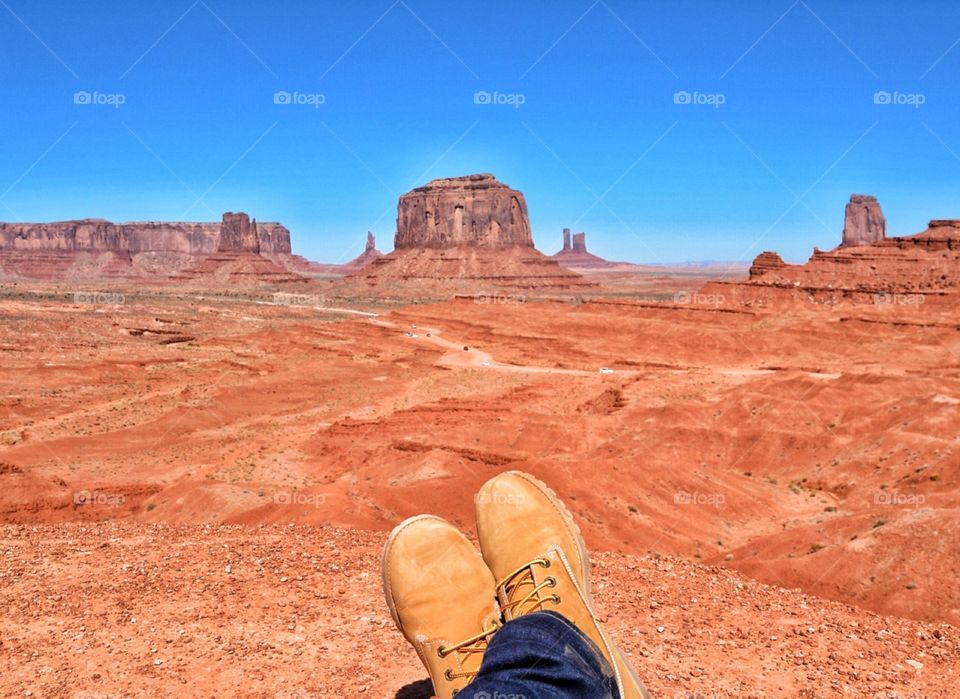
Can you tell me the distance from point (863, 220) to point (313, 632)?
619 feet

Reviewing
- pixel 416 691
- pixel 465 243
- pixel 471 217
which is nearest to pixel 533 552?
pixel 416 691

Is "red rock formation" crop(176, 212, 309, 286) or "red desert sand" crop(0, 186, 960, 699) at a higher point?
"red rock formation" crop(176, 212, 309, 286)

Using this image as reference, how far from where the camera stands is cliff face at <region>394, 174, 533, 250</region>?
138 metres

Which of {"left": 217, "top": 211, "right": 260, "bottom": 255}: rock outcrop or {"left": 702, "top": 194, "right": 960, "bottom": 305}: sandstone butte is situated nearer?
{"left": 702, "top": 194, "right": 960, "bottom": 305}: sandstone butte

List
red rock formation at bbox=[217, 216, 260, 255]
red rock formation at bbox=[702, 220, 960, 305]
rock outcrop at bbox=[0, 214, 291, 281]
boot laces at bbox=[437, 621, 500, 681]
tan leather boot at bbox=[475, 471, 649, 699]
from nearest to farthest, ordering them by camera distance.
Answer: boot laces at bbox=[437, 621, 500, 681]
tan leather boot at bbox=[475, 471, 649, 699]
red rock formation at bbox=[702, 220, 960, 305]
red rock formation at bbox=[217, 216, 260, 255]
rock outcrop at bbox=[0, 214, 291, 281]

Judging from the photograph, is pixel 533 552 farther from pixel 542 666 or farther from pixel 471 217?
pixel 471 217

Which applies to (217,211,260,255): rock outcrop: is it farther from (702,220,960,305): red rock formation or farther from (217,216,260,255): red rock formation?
(702,220,960,305): red rock formation

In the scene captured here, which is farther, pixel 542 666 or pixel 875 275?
pixel 875 275

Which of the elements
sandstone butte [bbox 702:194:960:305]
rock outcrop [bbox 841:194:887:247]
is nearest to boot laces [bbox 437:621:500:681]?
sandstone butte [bbox 702:194:960:305]

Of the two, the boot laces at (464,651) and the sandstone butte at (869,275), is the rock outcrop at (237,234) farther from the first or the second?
the boot laces at (464,651)

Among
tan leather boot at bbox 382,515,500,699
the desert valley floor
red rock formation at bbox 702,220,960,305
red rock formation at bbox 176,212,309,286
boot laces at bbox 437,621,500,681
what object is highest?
red rock formation at bbox 176,212,309,286

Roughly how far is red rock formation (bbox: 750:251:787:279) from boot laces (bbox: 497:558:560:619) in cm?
7470

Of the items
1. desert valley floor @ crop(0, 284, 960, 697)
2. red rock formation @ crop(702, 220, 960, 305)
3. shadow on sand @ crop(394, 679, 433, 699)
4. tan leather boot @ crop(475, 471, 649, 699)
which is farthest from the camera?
red rock formation @ crop(702, 220, 960, 305)

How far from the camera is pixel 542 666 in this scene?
8.61 feet
